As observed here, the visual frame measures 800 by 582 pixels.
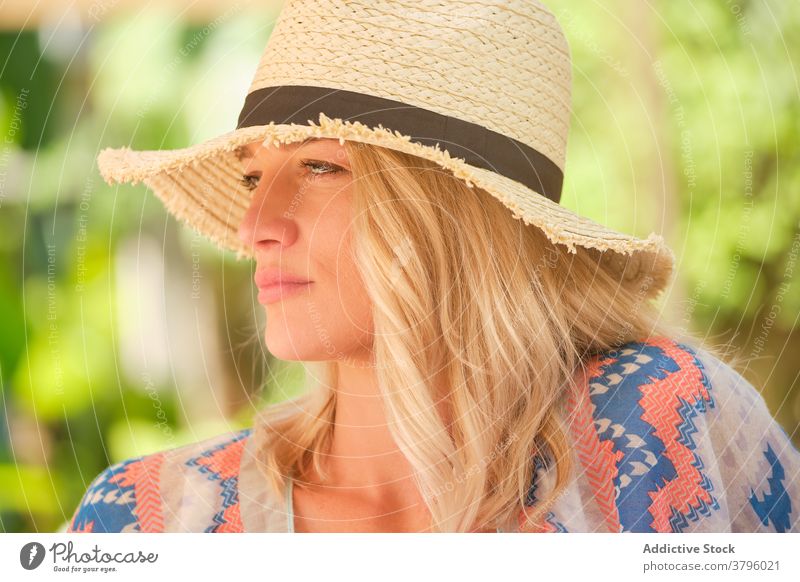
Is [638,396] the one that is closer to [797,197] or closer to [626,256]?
[626,256]

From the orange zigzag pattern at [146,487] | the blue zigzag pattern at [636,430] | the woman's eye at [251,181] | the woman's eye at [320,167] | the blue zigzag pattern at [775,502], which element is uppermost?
the woman's eye at [320,167]

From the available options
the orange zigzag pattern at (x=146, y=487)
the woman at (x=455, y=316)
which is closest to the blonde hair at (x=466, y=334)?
the woman at (x=455, y=316)

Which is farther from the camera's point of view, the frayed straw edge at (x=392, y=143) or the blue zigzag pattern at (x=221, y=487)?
the blue zigzag pattern at (x=221, y=487)

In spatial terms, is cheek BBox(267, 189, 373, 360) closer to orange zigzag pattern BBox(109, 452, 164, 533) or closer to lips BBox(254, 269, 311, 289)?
lips BBox(254, 269, 311, 289)

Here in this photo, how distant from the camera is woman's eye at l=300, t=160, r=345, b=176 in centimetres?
84

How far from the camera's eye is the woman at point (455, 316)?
816mm

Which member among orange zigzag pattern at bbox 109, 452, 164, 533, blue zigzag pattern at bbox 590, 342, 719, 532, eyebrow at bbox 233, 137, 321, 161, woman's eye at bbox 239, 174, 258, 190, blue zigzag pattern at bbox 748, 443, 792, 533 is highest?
eyebrow at bbox 233, 137, 321, 161

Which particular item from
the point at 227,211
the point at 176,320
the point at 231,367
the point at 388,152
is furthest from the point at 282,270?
the point at 176,320

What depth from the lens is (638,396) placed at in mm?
839

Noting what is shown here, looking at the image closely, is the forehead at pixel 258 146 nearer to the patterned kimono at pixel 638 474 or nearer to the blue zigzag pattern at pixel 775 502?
the patterned kimono at pixel 638 474

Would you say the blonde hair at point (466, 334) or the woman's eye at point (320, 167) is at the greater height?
the woman's eye at point (320, 167)

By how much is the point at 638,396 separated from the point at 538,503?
0.16 meters

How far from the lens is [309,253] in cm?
86

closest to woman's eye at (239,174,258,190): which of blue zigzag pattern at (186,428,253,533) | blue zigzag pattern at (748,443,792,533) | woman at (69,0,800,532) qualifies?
woman at (69,0,800,532)
